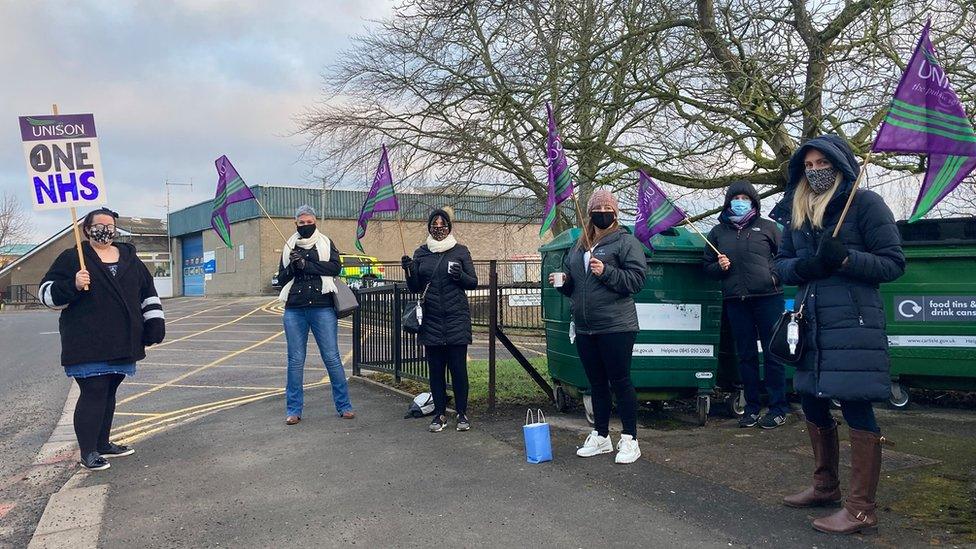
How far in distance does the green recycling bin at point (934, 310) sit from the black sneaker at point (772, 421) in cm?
81

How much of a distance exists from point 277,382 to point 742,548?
7.26 m

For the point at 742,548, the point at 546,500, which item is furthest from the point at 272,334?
the point at 742,548

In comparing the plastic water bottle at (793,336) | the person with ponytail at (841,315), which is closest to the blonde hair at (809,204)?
the person with ponytail at (841,315)

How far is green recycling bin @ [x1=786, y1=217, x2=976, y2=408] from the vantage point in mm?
6113

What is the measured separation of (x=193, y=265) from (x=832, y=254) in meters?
49.8

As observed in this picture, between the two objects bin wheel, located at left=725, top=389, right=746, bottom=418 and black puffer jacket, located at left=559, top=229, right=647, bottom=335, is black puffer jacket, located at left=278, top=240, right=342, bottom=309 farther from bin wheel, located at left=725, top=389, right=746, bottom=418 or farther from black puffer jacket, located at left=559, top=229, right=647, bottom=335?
bin wheel, located at left=725, top=389, right=746, bottom=418

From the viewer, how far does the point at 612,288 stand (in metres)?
4.54

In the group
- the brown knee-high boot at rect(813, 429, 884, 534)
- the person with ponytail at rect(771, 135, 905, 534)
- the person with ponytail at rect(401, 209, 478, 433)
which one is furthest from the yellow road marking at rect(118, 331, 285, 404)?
the brown knee-high boot at rect(813, 429, 884, 534)

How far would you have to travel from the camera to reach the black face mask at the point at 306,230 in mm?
6234

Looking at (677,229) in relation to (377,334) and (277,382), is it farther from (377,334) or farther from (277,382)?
A: (277,382)

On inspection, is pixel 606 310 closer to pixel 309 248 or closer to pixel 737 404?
pixel 737 404

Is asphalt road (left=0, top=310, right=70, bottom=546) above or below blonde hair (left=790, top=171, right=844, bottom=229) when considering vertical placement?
below

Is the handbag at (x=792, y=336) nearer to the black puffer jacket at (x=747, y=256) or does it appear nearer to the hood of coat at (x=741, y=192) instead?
the black puffer jacket at (x=747, y=256)

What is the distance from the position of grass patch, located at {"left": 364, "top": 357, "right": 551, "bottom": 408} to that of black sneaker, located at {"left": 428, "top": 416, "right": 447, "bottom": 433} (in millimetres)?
891
